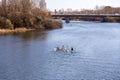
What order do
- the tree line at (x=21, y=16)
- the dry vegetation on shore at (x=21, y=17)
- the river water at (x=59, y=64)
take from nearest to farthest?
the river water at (x=59, y=64) < the dry vegetation on shore at (x=21, y=17) < the tree line at (x=21, y=16)

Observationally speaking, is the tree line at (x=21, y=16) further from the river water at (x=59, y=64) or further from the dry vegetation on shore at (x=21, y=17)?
the river water at (x=59, y=64)

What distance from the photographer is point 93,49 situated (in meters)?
54.4

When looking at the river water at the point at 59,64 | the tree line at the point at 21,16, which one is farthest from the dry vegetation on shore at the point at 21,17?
the river water at the point at 59,64

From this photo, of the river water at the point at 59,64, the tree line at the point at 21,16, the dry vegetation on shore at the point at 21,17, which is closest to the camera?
the river water at the point at 59,64

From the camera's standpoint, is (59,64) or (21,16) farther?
(21,16)

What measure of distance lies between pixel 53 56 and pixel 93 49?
10.2 meters

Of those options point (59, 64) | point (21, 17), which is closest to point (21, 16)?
point (21, 17)

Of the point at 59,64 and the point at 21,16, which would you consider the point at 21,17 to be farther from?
the point at 59,64

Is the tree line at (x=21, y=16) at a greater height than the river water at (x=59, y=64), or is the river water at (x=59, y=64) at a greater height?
the tree line at (x=21, y=16)

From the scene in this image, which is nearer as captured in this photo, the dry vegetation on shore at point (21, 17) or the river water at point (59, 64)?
the river water at point (59, 64)

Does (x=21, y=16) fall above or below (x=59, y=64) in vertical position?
above

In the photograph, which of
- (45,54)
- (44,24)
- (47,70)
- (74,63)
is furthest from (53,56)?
(44,24)

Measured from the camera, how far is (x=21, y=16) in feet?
327

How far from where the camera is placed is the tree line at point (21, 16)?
97.2 m
